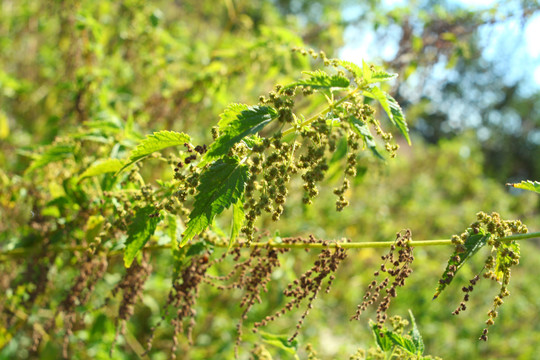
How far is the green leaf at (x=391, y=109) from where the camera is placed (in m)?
1.38

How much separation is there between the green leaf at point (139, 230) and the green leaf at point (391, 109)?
0.81 meters

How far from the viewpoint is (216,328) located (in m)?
4.70

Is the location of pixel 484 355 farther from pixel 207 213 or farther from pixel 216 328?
pixel 207 213

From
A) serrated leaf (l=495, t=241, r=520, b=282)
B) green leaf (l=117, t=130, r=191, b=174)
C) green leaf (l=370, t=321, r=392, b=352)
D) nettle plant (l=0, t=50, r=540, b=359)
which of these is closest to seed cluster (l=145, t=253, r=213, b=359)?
nettle plant (l=0, t=50, r=540, b=359)

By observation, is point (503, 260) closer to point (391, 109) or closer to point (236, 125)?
point (391, 109)

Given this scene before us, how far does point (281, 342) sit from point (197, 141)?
63.0 inches

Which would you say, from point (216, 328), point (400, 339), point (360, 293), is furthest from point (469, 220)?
point (400, 339)

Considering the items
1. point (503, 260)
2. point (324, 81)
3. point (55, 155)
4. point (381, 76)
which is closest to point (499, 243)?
point (503, 260)

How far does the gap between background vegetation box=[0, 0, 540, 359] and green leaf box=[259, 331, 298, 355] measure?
0.94m

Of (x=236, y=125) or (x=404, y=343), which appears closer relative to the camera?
Result: (x=236, y=125)

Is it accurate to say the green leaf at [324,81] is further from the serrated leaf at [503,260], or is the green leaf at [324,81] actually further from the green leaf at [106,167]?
the green leaf at [106,167]

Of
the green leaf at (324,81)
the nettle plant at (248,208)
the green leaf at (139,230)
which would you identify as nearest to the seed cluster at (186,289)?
the nettle plant at (248,208)

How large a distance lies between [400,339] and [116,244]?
3.84 feet

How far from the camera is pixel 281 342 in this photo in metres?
1.85
